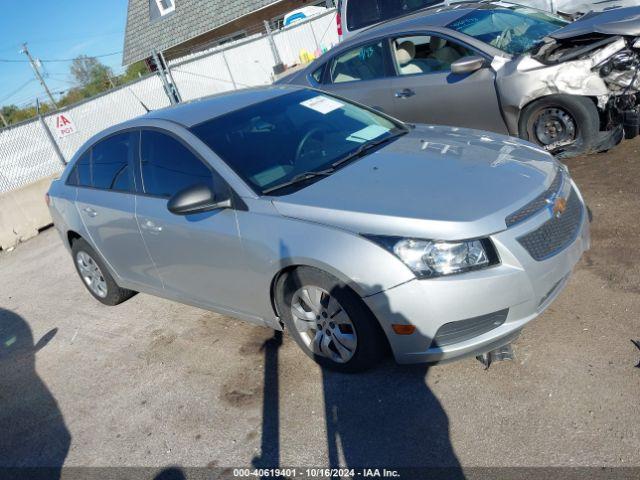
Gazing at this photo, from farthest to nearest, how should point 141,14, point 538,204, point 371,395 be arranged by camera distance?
1. point 141,14
2. point 371,395
3. point 538,204

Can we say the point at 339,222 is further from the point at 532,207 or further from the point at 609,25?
the point at 609,25

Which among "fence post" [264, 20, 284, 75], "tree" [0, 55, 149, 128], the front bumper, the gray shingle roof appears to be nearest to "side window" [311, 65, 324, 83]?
the front bumper

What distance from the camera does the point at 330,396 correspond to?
11.2 feet

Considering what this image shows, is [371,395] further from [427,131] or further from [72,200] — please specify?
[72,200]

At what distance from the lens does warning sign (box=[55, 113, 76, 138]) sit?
46.5 ft

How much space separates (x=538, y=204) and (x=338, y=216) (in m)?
1.07

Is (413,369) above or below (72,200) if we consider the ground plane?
below

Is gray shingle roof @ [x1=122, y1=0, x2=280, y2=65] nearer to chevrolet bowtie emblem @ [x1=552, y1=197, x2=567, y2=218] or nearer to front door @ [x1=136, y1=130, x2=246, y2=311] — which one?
front door @ [x1=136, y1=130, x2=246, y2=311]

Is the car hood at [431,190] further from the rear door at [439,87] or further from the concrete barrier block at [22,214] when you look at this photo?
the concrete barrier block at [22,214]

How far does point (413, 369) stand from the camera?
344 cm

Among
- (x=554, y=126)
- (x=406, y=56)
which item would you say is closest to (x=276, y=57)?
(x=406, y=56)

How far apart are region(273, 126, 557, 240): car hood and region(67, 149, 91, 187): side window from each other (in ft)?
8.00

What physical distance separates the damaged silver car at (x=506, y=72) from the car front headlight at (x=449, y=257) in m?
3.20

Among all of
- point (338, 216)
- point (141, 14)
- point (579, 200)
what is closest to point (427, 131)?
point (579, 200)
